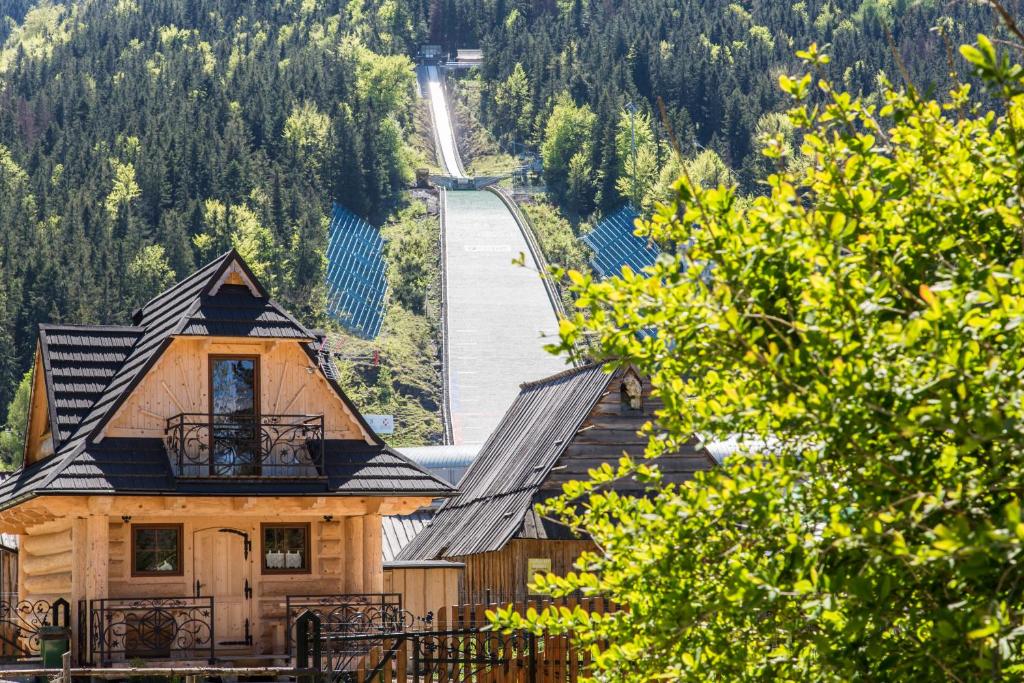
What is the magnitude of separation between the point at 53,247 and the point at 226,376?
70.8 m

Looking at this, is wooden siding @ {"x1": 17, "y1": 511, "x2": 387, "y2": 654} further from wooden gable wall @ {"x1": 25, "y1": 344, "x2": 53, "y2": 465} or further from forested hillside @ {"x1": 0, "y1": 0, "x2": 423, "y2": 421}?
forested hillside @ {"x1": 0, "y1": 0, "x2": 423, "y2": 421}

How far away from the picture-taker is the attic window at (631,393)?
91.8ft

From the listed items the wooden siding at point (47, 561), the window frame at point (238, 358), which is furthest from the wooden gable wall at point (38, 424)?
the window frame at point (238, 358)

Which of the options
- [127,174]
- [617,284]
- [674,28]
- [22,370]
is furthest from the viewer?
[674,28]

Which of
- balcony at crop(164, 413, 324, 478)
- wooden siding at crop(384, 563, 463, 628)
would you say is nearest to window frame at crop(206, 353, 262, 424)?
balcony at crop(164, 413, 324, 478)

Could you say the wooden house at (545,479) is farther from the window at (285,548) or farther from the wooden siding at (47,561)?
the wooden siding at (47,561)

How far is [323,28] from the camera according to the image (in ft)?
563

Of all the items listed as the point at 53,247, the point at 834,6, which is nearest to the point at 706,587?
the point at 53,247

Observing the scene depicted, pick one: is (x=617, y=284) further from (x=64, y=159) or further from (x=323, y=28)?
(x=323, y=28)

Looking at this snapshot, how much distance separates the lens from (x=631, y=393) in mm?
28062

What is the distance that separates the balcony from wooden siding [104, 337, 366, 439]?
0.69ft

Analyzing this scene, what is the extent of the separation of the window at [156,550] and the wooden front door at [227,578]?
0.25 metres

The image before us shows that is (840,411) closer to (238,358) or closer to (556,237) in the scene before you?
(238,358)

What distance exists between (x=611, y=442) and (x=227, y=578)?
824cm
